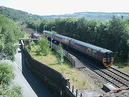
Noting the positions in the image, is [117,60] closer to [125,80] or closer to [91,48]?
[91,48]

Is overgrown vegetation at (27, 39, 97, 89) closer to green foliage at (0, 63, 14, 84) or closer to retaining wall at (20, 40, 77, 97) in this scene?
retaining wall at (20, 40, 77, 97)

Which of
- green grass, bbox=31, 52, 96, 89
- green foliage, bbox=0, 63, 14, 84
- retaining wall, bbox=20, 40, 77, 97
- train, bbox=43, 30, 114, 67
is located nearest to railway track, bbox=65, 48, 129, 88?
train, bbox=43, 30, 114, 67

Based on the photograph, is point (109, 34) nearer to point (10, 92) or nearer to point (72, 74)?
point (72, 74)

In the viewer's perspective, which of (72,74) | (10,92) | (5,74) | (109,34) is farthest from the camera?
(109,34)

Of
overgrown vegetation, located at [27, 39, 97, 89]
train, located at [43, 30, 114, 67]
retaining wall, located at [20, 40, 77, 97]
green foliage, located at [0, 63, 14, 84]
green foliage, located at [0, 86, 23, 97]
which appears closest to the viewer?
green foliage, located at [0, 86, 23, 97]

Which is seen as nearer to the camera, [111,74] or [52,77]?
[111,74]

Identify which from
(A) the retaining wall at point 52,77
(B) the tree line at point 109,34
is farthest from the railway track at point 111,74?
(B) the tree line at point 109,34

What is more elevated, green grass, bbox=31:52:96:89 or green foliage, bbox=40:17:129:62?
green foliage, bbox=40:17:129:62

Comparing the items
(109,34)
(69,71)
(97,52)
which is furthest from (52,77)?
(109,34)

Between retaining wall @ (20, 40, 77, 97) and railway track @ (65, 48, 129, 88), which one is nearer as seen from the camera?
retaining wall @ (20, 40, 77, 97)

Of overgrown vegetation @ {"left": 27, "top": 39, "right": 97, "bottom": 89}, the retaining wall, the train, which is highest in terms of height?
the train

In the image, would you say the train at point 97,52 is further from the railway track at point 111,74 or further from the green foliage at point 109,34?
the green foliage at point 109,34

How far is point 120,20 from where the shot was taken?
4725 centimetres

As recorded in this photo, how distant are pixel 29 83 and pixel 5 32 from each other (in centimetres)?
1165
